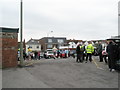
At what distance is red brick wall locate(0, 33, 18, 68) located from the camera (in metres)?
11.4

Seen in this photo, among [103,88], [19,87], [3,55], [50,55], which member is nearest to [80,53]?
[3,55]

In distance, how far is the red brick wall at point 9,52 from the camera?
11383 millimetres

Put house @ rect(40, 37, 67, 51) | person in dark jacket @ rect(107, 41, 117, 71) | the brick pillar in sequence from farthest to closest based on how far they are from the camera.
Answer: house @ rect(40, 37, 67, 51) → the brick pillar → person in dark jacket @ rect(107, 41, 117, 71)

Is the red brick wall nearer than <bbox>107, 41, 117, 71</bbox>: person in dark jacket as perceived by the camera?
No

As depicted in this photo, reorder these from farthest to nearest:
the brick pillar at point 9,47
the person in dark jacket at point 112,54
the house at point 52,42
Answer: the house at point 52,42 < the brick pillar at point 9,47 < the person in dark jacket at point 112,54

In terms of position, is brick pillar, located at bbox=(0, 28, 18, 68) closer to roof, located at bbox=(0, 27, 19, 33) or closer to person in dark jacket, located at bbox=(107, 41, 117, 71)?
roof, located at bbox=(0, 27, 19, 33)

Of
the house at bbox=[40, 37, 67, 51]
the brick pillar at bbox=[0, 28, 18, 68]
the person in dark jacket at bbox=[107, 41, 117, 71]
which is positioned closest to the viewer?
the person in dark jacket at bbox=[107, 41, 117, 71]

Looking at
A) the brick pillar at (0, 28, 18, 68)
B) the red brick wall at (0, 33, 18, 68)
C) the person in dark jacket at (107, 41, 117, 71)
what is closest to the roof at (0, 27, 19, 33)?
the brick pillar at (0, 28, 18, 68)

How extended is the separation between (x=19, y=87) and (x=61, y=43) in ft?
261

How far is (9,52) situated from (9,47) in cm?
35

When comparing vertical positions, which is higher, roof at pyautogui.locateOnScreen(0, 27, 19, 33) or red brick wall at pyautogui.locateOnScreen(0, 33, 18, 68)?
roof at pyautogui.locateOnScreen(0, 27, 19, 33)

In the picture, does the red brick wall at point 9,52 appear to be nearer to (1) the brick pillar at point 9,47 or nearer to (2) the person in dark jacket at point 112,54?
(1) the brick pillar at point 9,47

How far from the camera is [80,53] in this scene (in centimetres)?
1385

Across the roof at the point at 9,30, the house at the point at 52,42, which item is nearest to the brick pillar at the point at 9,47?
the roof at the point at 9,30
